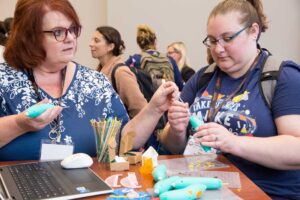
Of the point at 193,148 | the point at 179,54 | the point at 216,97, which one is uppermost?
the point at 216,97

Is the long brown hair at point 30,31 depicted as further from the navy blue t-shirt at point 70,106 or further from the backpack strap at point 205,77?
the backpack strap at point 205,77

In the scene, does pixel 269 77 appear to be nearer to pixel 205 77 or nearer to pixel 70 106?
pixel 205 77

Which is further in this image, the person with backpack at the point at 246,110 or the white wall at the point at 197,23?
the white wall at the point at 197,23

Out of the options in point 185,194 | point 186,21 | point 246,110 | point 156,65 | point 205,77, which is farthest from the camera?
point 186,21

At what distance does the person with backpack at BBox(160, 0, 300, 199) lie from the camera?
4.30 ft

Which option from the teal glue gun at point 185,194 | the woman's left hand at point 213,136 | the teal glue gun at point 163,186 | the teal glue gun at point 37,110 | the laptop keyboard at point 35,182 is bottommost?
the laptop keyboard at point 35,182

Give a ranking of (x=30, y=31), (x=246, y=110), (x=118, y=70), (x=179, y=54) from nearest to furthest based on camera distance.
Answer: (x=246, y=110), (x=30, y=31), (x=118, y=70), (x=179, y=54)

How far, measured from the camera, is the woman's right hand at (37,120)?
1.24m

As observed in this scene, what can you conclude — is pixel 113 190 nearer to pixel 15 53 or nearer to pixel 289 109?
pixel 289 109

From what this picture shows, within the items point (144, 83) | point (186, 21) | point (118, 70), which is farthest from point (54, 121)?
point (186, 21)

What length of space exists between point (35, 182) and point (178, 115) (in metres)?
0.62

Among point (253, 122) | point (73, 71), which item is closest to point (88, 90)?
point (73, 71)

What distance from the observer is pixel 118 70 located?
2.85m

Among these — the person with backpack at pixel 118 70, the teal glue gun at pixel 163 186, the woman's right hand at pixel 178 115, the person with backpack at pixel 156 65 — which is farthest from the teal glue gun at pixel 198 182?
the person with backpack at pixel 156 65
